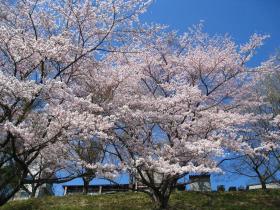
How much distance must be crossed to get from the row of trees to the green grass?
1849 mm

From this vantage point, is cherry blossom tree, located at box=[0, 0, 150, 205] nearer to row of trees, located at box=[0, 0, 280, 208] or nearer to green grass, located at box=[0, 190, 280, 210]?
row of trees, located at box=[0, 0, 280, 208]

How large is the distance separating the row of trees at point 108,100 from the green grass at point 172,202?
1849 mm

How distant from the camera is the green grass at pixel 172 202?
1894 centimetres

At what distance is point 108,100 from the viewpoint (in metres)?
16.3

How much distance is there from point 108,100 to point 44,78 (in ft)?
15.8

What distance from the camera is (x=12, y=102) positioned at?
37.9ft

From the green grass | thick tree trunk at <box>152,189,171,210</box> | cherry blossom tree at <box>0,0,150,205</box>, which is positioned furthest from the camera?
the green grass

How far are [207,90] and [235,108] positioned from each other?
82.0 inches

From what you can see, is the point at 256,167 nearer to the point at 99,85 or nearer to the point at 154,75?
the point at 154,75

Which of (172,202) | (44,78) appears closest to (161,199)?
(172,202)

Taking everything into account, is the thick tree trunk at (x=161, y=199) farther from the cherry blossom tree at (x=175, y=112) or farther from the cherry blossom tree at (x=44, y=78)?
the cherry blossom tree at (x=44, y=78)

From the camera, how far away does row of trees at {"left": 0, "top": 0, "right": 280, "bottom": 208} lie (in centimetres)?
1127

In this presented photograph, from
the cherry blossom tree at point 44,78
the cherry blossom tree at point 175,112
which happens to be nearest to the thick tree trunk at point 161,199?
the cherry blossom tree at point 175,112

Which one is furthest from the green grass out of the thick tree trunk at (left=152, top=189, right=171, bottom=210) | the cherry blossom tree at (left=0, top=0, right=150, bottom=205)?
the cherry blossom tree at (left=0, top=0, right=150, bottom=205)
